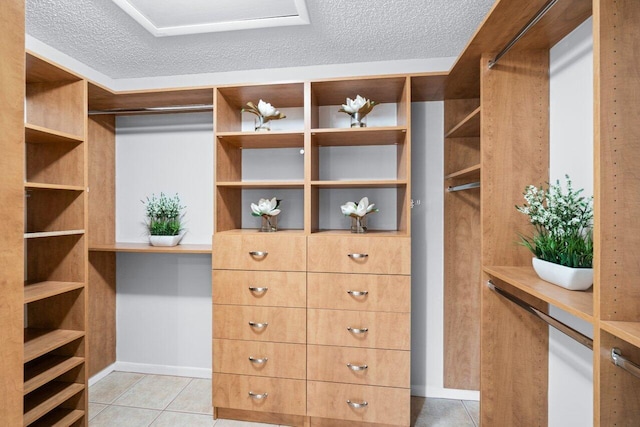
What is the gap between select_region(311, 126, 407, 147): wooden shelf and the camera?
1995mm

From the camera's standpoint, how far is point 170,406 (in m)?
2.27

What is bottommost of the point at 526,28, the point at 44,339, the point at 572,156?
the point at 44,339

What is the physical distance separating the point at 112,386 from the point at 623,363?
303 cm

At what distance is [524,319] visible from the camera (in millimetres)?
1617

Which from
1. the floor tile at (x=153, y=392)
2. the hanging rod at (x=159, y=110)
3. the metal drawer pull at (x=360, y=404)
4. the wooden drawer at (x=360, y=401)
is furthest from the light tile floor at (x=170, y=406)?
the hanging rod at (x=159, y=110)

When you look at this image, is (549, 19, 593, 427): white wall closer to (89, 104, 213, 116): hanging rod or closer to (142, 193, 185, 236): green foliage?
(89, 104, 213, 116): hanging rod

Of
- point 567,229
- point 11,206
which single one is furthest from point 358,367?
point 11,206

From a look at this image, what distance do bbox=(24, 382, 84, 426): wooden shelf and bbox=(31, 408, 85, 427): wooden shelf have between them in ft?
0.27

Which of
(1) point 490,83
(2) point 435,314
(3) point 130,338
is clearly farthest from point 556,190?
(3) point 130,338

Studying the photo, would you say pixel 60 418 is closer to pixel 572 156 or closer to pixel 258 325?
pixel 258 325

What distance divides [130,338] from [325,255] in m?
1.93

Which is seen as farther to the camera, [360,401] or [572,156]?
[360,401]

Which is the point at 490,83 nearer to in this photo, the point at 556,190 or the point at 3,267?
the point at 556,190

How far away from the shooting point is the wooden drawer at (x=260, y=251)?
202 centimetres
